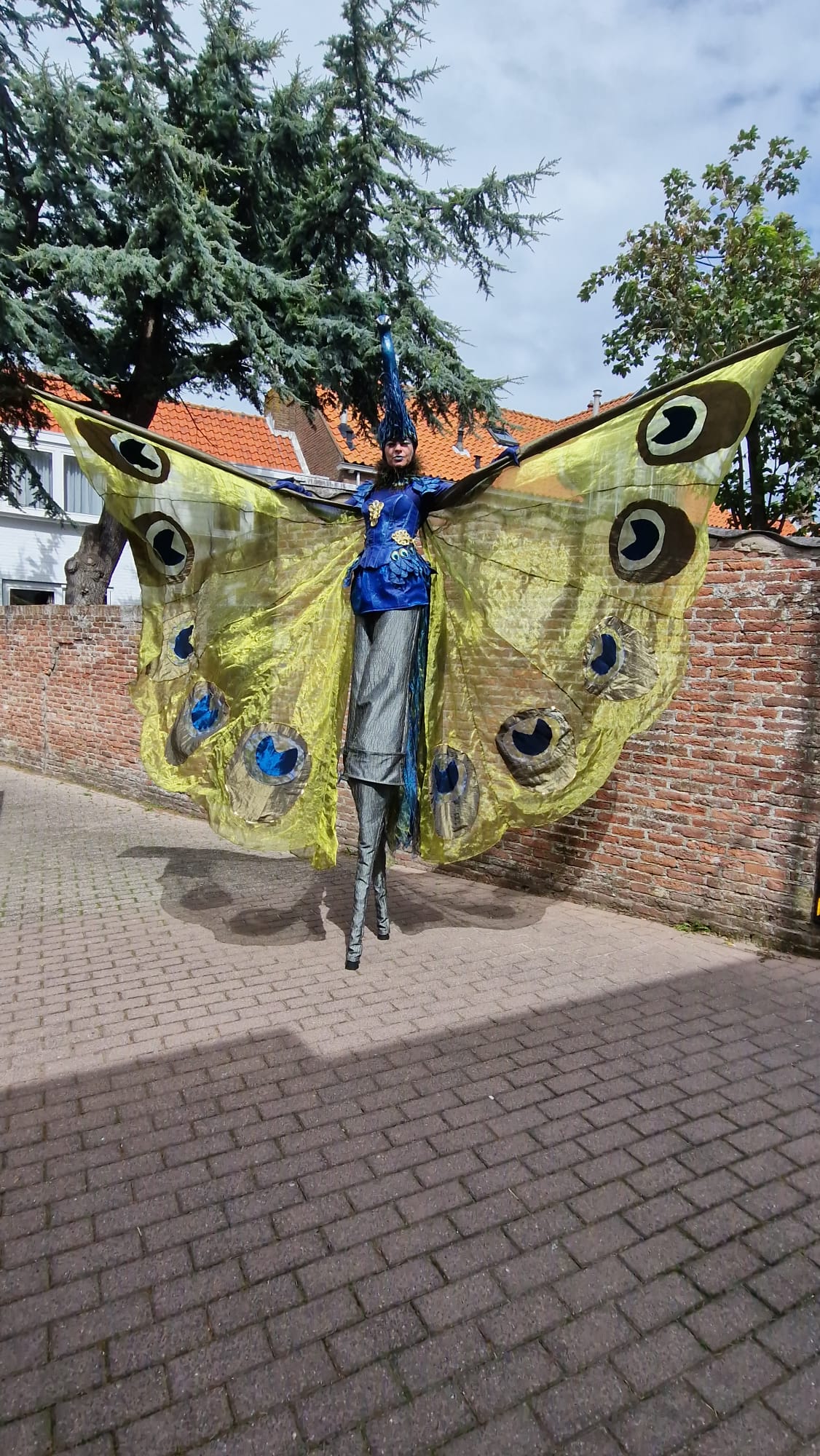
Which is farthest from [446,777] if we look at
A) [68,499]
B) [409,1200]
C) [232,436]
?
[68,499]

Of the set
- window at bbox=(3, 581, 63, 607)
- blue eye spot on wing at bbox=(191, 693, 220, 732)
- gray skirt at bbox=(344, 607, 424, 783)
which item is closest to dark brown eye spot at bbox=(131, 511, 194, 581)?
blue eye spot on wing at bbox=(191, 693, 220, 732)

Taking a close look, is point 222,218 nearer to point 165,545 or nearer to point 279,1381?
point 165,545

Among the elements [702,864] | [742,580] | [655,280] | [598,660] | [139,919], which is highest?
[655,280]

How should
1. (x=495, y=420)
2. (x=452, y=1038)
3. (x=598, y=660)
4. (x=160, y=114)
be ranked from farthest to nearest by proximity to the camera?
(x=495, y=420)
(x=160, y=114)
(x=598, y=660)
(x=452, y=1038)

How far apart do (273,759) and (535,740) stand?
1.35 m

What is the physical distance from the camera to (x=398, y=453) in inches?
161

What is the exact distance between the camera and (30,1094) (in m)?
3.02

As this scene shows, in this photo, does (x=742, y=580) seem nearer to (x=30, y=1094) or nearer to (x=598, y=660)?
(x=598, y=660)

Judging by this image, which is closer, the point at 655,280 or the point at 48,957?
the point at 48,957

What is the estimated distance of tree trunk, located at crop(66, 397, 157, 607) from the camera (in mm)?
11969

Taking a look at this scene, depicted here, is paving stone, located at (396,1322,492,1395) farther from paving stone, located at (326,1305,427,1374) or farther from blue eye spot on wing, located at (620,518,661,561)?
blue eye spot on wing, located at (620,518,661,561)

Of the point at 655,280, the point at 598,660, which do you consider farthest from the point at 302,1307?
the point at 655,280

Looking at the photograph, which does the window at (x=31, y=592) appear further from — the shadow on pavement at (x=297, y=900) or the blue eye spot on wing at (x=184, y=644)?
the blue eye spot on wing at (x=184, y=644)

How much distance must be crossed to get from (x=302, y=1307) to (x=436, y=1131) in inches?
33.6
